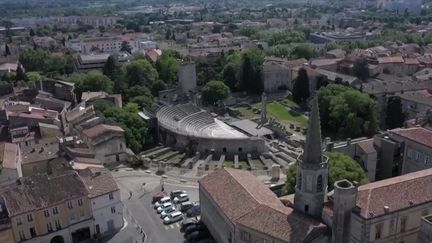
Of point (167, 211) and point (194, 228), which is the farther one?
point (167, 211)

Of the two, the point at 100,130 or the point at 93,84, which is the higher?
the point at 93,84

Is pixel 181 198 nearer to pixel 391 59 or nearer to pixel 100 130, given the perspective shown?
pixel 100 130

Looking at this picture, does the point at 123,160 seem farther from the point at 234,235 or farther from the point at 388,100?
the point at 388,100

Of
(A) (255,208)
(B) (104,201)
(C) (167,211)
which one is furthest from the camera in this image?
(C) (167,211)

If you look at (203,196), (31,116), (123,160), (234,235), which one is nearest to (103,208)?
(203,196)

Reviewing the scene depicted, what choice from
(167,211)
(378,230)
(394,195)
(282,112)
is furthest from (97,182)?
(282,112)

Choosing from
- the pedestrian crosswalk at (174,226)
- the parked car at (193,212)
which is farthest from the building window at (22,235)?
the parked car at (193,212)
